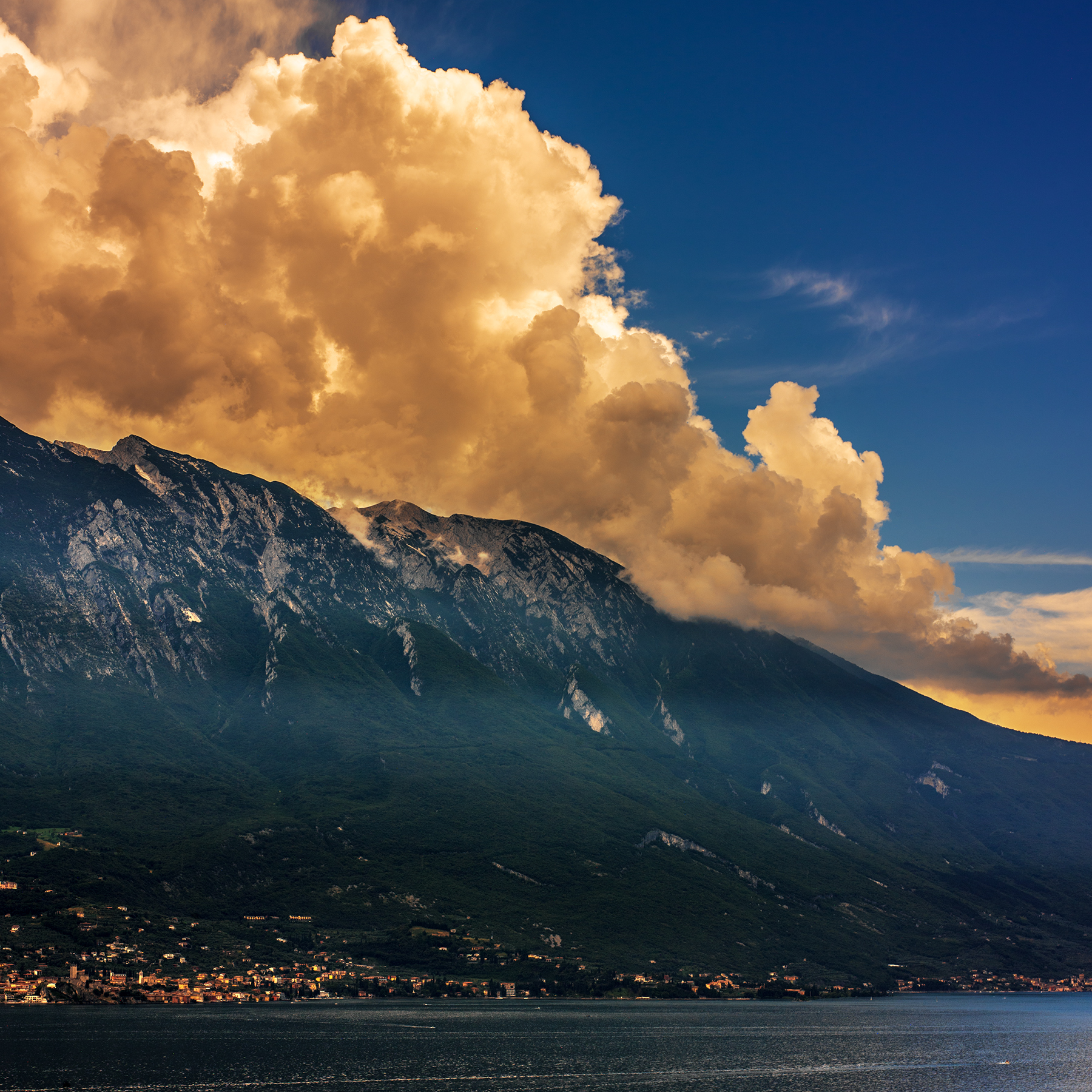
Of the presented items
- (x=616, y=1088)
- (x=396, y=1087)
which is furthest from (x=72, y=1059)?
(x=616, y=1088)

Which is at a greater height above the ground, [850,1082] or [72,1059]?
[72,1059]

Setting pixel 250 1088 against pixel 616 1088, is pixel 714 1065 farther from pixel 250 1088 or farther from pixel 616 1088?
pixel 250 1088

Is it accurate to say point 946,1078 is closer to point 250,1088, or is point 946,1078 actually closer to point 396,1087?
point 396,1087

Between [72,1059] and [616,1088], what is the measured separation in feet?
288

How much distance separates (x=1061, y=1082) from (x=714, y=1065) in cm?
6119

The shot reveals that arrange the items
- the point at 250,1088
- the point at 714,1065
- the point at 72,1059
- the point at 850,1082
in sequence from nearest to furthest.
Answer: the point at 250,1088
the point at 72,1059
the point at 850,1082
the point at 714,1065

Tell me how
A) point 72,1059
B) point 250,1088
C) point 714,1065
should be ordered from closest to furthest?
point 250,1088, point 72,1059, point 714,1065

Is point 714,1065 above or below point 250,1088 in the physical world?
below

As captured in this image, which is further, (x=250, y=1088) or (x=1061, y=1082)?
(x=1061, y=1082)

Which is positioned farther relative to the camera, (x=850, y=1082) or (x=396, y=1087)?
(x=850, y=1082)

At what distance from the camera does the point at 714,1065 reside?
193500 millimetres

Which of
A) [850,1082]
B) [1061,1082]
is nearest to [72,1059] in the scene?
[850,1082]

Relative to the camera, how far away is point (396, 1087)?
154 m

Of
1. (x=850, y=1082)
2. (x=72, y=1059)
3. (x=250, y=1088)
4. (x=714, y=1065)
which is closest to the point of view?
(x=250, y=1088)
